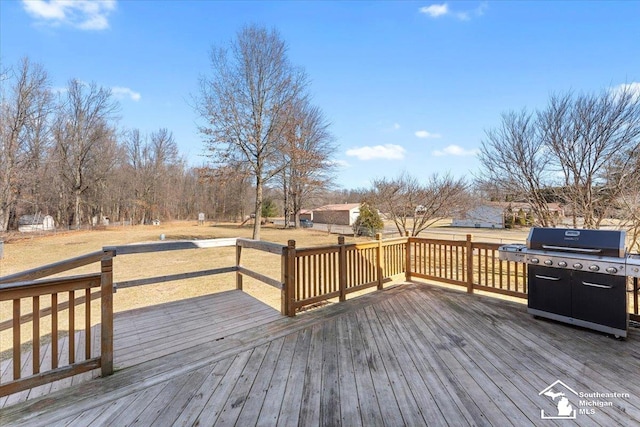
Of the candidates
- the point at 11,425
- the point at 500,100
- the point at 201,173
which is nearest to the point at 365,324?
the point at 11,425

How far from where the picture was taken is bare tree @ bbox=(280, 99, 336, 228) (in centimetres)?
1359

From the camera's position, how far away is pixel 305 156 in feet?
44.8

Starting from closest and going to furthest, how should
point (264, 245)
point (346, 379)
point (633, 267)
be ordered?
point (346, 379), point (633, 267), point (264, 245)

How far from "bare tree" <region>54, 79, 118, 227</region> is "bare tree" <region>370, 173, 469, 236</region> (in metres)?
22.9

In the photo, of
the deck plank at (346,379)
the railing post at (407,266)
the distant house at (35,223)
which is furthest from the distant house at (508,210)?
the distant house at (35,223)

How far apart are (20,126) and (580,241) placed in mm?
24555

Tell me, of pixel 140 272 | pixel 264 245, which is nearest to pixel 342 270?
pixel 264 245

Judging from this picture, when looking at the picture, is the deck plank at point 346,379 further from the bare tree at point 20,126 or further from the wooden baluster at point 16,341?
the bare tree at point 20,126

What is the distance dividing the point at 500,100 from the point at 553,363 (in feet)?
28.1

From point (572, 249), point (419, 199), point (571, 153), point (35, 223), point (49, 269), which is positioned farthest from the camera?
point (35, 223)

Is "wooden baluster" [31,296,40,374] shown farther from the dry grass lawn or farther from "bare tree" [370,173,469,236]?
"bare tree" [370,173,469,236]

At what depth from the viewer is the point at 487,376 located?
2.20m

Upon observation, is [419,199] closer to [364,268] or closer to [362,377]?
[364,268]

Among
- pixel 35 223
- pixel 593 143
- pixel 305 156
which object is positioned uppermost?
pixel 305 156
